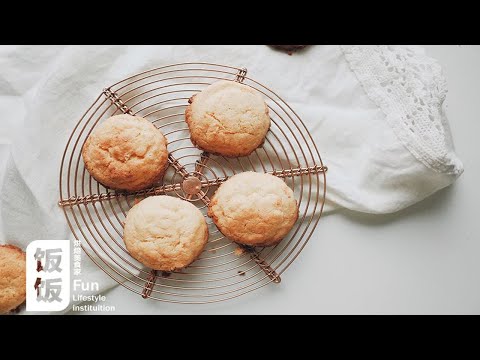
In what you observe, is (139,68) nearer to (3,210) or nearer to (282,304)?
(3,210)

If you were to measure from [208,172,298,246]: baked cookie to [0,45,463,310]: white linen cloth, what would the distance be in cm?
25

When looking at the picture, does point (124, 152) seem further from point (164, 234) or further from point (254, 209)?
point (254, 209)

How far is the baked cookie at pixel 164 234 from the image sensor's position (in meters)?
1.58

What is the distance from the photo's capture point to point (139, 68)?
5.82ft

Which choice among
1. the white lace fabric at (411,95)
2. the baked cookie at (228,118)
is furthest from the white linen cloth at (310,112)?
the baked cookie at (228,118)

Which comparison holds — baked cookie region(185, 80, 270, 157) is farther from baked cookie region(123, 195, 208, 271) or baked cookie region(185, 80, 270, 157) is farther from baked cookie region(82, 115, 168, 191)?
baked cookie region(123, 195, 208, 271)

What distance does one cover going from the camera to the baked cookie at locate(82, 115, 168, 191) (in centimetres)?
160

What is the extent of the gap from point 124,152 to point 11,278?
0.62 meters

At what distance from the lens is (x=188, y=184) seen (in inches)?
68.9

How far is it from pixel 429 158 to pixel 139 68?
1151 mm

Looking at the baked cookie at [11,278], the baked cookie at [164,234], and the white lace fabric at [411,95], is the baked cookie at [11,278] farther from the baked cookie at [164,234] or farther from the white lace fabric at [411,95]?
the white lace fabric at [411,95]

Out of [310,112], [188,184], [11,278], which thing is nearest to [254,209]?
[188,184]

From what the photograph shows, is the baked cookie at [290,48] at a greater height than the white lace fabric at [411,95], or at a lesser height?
greater

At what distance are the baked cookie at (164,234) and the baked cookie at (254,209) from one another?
104 millimetres
